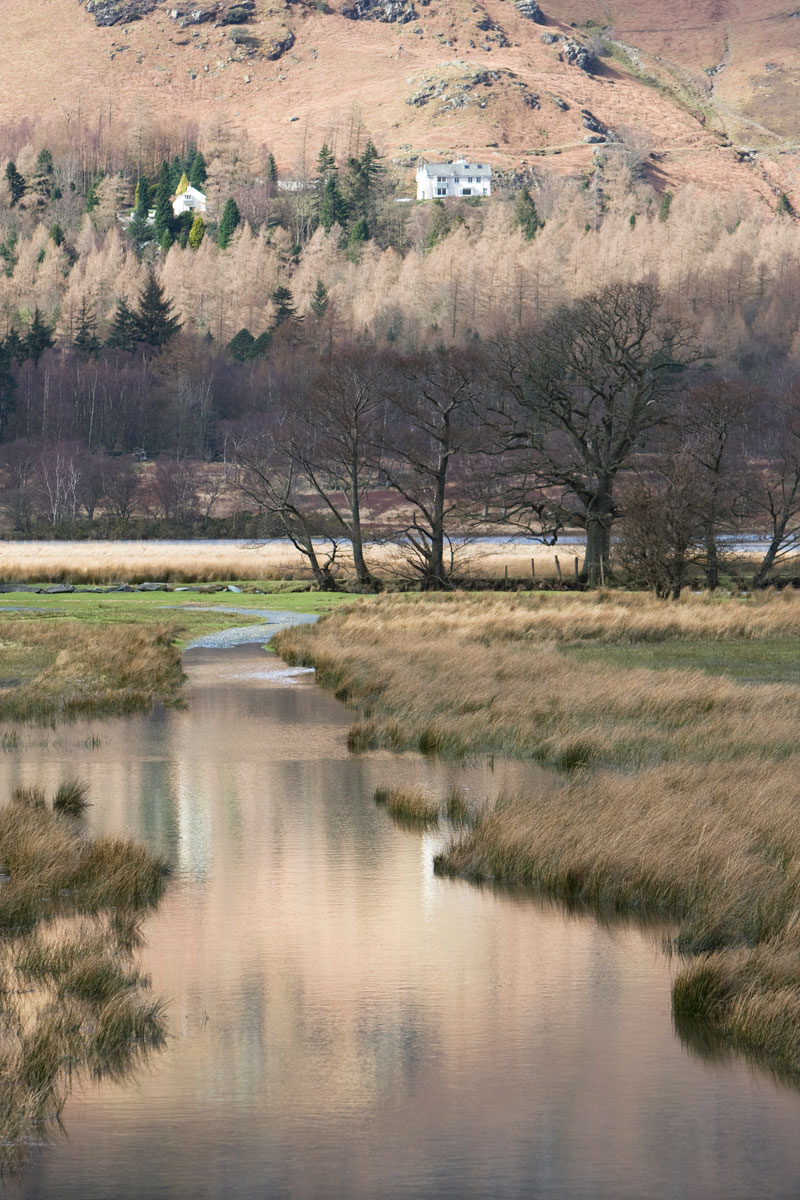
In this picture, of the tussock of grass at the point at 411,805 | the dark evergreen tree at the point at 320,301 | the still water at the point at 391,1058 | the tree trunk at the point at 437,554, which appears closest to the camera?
the still water at the point at 391,1058

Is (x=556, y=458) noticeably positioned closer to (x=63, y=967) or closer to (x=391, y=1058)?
(x=63, y=967)

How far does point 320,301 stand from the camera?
183 m

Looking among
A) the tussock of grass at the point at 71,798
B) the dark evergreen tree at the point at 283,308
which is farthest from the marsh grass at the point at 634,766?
the dark evergreen tree at the point at 283,308

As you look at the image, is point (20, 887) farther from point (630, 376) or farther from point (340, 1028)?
point (630, 376)

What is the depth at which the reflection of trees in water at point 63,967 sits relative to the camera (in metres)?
9.21

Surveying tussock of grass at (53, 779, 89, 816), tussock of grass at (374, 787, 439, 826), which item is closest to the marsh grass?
tussock of grass at (374, 787, 439, 826)

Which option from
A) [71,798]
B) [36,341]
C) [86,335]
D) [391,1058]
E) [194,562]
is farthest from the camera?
[86,335]

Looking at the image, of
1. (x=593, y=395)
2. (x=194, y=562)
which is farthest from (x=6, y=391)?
(x=593, y=395)

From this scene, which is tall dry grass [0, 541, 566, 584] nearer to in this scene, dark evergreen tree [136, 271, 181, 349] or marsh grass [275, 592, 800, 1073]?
marsh grass [275, 592, 800, 1073]

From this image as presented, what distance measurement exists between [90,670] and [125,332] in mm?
140843

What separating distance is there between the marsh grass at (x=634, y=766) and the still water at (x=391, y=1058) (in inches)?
21.0

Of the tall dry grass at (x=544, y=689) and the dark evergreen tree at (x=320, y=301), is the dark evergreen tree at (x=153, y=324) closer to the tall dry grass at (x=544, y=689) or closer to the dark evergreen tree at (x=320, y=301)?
the dark evergreen tree at (x=320, y=301)

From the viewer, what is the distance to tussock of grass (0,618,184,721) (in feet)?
89.7

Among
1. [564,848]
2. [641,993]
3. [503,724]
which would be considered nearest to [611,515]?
[503,724]
